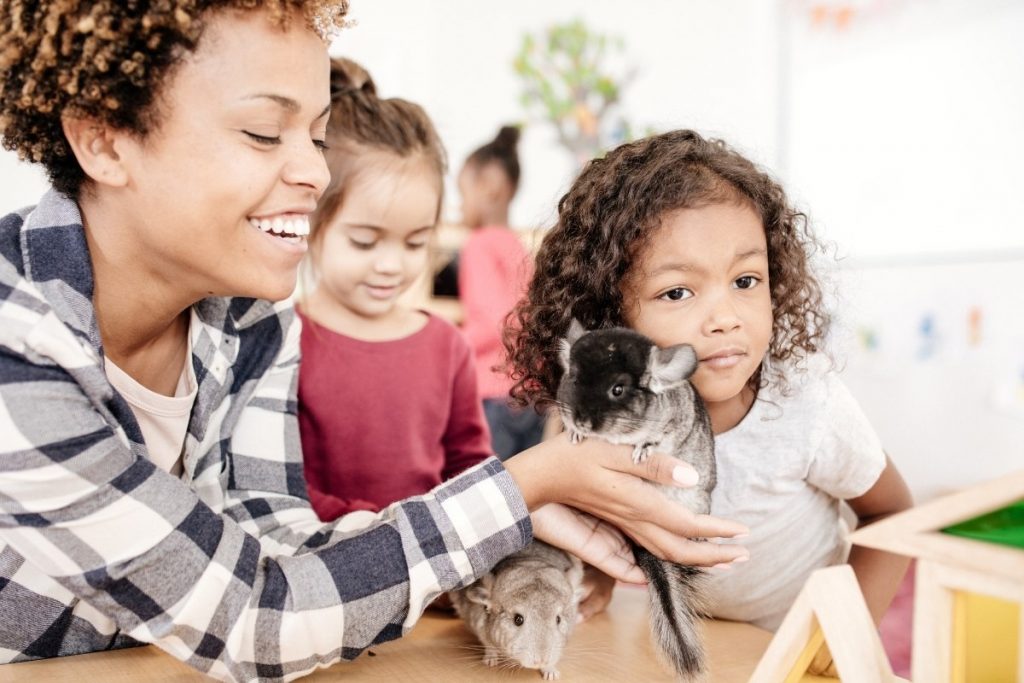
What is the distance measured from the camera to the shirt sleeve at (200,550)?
2.45ft

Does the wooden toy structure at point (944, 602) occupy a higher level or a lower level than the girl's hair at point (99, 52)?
lower

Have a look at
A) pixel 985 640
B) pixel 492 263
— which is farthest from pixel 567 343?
pixel 492 263

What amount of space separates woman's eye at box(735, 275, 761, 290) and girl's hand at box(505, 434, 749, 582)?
249 millimetres

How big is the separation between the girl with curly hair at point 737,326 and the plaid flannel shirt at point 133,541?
0.95ft

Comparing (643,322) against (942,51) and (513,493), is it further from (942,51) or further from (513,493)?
(942,51)

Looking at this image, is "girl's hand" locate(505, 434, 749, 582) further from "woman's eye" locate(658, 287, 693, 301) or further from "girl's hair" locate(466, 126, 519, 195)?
"girl's hair" locate(466, 126, 519, 195)

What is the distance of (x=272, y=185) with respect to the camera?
2.96 feet

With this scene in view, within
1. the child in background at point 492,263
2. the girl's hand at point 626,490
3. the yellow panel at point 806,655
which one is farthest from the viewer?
the child in background at point 492,263

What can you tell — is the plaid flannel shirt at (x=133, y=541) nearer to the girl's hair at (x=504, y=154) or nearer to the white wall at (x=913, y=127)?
the girl's hair at (x=504, y=154)

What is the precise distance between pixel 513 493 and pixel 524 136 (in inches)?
150

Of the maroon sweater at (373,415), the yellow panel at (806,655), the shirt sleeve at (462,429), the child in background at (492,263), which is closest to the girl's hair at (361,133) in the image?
the maroon sweater at (373,415)

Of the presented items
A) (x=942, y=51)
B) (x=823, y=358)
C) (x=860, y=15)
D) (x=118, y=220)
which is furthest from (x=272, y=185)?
(x=860, y=15)

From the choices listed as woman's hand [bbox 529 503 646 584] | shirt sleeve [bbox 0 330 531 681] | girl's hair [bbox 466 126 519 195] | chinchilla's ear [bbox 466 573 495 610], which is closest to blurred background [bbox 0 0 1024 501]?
girl's hair [bbox 466 126 519 195]

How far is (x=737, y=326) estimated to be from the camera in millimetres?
978
